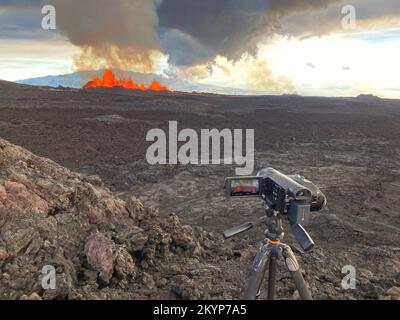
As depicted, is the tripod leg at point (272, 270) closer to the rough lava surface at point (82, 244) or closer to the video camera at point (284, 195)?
the video camera at point (284, 195)

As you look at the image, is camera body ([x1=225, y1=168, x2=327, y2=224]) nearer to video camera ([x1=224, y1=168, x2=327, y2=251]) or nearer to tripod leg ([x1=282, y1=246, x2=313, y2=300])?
video camera ([x1=224, y1=168, x2=327, y2=251])

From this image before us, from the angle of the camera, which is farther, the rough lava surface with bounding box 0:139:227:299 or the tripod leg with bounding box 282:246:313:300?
the rough lava surface with bounding box 0:139:227:299

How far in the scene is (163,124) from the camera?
2959 cm

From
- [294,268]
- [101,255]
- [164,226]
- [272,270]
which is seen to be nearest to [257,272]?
[272,270]

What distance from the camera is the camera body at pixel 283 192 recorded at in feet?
9.36

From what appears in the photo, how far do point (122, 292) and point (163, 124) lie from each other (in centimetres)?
2523

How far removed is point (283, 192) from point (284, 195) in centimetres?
3

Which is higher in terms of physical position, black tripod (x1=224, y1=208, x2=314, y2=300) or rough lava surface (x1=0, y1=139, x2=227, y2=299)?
black tripod (x1=224, y1=208, x2=314, y2=300)

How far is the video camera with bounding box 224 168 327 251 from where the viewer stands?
2848 millimetres

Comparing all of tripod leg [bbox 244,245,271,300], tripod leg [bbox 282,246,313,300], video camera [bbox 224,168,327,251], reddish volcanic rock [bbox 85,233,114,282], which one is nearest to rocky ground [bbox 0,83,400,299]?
reddish volcanic rock [bbox 85,233,114,282]

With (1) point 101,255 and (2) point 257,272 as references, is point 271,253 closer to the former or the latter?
(2) point 257,272

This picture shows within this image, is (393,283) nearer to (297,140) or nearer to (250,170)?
(250,170)

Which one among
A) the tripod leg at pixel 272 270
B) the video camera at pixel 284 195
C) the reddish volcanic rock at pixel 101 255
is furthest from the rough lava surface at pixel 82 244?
the video camera at pixel 284 195
